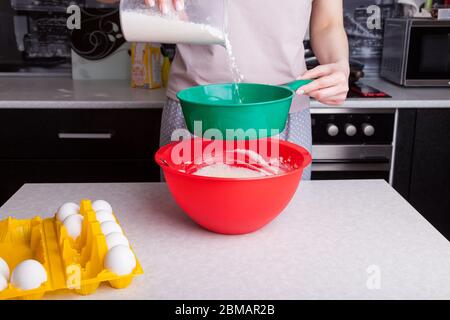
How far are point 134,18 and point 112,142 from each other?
3.56ft

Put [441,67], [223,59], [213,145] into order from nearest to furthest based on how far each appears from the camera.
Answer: [213,145], [223,59], [441,67]

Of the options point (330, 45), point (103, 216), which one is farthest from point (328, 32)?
point (103, 216)

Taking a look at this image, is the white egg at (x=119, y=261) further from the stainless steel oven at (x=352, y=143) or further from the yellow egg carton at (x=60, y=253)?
the stainless steel oven at (x=352, y=143)

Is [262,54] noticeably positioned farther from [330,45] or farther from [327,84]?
[327,84]

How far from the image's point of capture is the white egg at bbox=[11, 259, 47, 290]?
27.8 inches

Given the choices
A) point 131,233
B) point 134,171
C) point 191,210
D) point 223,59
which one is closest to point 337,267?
point 191,210

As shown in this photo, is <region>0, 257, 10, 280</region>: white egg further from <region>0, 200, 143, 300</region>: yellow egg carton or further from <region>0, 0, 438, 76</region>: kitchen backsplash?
<region>0, 0, 438, 76</region>: kitchen backsplash

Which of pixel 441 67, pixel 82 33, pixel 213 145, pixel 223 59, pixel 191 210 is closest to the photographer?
pixel 191 210

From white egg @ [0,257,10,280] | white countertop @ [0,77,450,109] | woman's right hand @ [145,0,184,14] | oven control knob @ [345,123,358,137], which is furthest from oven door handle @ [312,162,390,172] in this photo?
white egg @ [0,257,10,280]

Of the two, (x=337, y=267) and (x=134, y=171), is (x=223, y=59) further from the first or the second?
(x=134, y=171)

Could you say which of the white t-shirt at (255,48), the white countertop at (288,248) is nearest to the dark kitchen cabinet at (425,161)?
the white t-shirt at (255,48)

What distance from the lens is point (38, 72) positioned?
98.6 inches

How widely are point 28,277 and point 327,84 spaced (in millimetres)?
668

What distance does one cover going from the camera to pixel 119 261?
74cm
